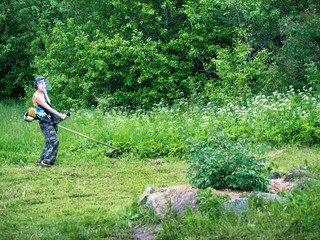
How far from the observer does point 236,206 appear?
13.6 feet

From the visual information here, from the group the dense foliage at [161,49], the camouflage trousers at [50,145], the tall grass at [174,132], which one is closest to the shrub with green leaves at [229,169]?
the tall grass at [174,132]

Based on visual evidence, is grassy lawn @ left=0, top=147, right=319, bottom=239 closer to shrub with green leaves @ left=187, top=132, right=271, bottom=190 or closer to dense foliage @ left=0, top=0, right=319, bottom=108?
shrub with green leaves @ left=187, top=132, right=271, bottom=190

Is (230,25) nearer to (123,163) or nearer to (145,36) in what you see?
(145,36)

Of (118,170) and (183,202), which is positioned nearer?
(183,202)

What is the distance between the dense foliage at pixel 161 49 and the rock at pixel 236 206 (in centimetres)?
809

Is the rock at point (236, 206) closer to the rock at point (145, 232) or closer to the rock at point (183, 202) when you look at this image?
the rock at point (183, 202)

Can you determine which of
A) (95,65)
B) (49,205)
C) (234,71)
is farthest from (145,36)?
(49,205)

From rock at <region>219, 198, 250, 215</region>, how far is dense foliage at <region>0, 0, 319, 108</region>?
8.09 meters

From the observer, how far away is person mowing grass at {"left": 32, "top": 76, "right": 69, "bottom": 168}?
8062mm

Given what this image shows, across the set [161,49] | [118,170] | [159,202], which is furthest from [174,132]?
[161,49]

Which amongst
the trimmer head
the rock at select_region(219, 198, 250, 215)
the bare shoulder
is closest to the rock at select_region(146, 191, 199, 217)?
the rock at select_region(219, 198, 250, 215)

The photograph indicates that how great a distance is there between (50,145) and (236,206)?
5.28 metres

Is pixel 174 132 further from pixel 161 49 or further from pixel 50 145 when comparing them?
pixel 161 49

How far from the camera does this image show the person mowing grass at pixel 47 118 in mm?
8062
